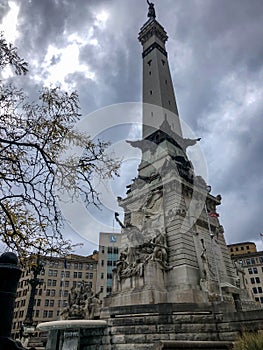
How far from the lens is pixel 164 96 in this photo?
30828 millimetres

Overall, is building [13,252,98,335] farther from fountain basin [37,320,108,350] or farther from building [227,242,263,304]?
fountain basin [37,320,108,350]

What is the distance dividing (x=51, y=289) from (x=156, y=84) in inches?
1937

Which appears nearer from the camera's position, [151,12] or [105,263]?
[151,12]

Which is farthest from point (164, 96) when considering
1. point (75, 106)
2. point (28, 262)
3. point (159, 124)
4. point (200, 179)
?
point (28, 262)

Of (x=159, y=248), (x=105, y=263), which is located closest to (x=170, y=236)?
(x=159, y=248)

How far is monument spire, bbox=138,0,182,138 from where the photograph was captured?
2917cm

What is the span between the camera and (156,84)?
32.0 metres

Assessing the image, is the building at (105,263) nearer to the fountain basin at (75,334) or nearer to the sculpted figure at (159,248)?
the sculpted figure at (159,248)

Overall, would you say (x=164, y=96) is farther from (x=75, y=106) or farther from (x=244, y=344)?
(x=244, y=344)

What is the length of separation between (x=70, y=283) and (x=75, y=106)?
2329 inches

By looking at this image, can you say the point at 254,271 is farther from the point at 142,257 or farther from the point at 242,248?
the point at 142,257

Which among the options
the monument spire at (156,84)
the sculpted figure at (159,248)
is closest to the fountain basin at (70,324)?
the sculpted figure at (159,248)

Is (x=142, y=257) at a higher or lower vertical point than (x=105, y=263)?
lower

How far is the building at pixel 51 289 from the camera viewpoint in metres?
53.7
